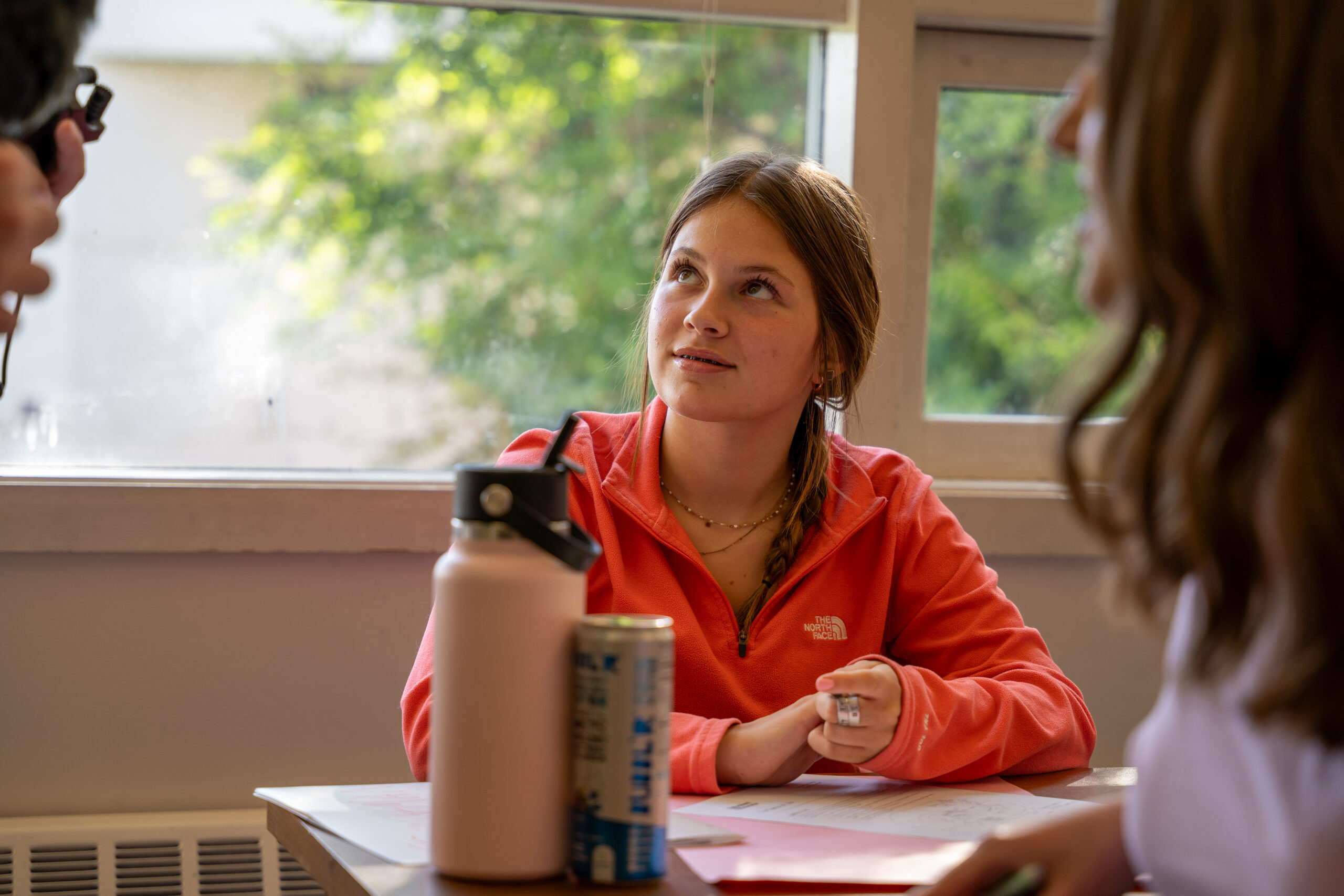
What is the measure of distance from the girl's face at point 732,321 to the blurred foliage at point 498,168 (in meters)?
0.70

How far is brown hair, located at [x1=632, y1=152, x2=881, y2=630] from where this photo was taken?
1.39 metres

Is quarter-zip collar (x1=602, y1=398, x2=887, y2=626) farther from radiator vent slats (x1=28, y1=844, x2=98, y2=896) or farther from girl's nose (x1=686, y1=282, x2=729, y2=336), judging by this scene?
radiator vent slats (x1=28, y1=844, x2=98, y2=896)

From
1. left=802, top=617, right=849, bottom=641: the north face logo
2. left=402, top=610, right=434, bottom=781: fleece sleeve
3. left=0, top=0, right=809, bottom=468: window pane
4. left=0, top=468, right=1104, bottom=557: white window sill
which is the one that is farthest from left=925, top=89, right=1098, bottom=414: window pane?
left=402, top=610, right=434, bottom=781: fleece sleeve

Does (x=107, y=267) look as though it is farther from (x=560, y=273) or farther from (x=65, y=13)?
(x=65, y=13)

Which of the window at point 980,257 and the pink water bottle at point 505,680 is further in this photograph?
the window at point 980,257

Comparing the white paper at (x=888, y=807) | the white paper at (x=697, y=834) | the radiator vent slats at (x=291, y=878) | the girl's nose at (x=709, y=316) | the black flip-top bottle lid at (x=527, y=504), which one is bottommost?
the radiator vent slats at (x=291, y=878)

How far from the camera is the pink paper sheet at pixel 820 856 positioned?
2.46ft

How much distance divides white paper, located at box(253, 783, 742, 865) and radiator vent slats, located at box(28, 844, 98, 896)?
2.77 ft

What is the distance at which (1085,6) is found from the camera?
6.64ft

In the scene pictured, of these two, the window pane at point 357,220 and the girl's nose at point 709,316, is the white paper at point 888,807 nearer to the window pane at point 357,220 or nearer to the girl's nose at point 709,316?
the girl's nose at point 709,316

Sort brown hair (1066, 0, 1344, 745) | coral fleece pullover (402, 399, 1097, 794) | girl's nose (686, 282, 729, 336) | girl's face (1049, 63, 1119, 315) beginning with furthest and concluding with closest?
girl's nose (686, 282, 729, 336) → coral fleece pullover (402, 399, 1097, 794) → girl's face (1049, 63, 1119, 315) → brown hair (1066, 0, 1344, 745)

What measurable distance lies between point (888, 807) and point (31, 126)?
82 centimetres

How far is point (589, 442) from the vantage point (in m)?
1.40

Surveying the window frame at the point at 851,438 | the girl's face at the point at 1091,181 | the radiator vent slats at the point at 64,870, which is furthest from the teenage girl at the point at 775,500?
the radiator vent slats at the point at 64,870
